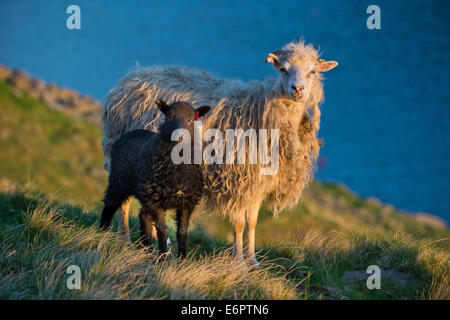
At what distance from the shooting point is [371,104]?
115m

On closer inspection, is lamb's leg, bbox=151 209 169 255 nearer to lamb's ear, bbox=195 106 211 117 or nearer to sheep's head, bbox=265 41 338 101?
lamb's ear, bbox=195 106 211 117

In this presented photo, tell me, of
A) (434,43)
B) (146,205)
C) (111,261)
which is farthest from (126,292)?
(434,43)

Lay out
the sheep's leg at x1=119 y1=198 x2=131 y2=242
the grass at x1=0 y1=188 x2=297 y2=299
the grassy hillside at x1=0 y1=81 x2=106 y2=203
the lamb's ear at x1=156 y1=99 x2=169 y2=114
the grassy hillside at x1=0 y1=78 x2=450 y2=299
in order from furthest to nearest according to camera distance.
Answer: the grassy hillside at x1=0 y1=81 x2=106 y2=203
the sheep's leg at x1=119 y1=198 x2=131 y2=242
the lamb's ear at x1=156 y1=99 x2=169 y2=114
the grassy hillside at x1=0 y1=78 x2=450 y2=299
the grass at x1=0 y1=188 x2=297 y2=299

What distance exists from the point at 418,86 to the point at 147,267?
446ft

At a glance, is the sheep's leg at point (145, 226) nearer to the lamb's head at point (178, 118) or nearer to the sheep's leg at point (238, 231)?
the lamb's head at point (178, 118)

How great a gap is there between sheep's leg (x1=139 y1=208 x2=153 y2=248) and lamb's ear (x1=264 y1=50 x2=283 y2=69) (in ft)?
8.07

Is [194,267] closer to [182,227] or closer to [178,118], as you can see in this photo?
[182,227]

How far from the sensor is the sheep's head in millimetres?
5418

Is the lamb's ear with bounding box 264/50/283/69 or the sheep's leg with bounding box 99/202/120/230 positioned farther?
the sheep's leg with bounding box 99/202/120/230

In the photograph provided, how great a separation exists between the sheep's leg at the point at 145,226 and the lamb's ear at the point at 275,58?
246 centimetres

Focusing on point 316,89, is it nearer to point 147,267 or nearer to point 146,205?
point 146,205

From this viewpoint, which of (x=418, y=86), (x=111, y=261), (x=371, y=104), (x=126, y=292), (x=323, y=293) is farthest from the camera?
(x=418, y=86)

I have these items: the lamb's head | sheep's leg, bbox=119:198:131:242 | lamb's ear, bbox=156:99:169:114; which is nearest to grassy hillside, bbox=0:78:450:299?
sheep's leg, bbox=119:198:131:242

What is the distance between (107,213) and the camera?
6.18 metres
